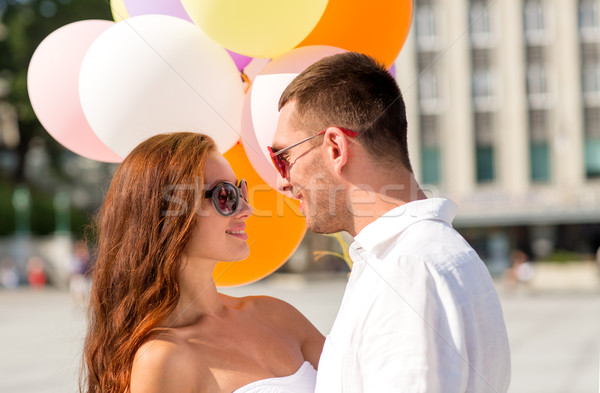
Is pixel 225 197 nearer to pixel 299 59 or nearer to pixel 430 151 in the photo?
pixel 299 59

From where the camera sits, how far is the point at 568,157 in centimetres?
3144

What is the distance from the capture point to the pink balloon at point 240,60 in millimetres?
3010

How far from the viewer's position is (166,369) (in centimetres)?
208

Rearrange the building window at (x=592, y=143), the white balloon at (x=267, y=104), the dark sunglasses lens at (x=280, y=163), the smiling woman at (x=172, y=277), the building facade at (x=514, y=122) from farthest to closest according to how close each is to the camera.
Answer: the building facade at (x=514, y=122), the building window at (x=592, y=143), the white balloon at (x=267, y=104), the smiling woman at (x=172, y=277), the dark sunglasses lens at (x=280, y=163)

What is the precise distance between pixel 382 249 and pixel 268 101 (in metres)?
1.16

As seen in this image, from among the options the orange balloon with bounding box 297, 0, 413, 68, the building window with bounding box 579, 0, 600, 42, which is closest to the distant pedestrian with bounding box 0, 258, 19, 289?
the orange balloon with bounding box 297, 0, 413, 68

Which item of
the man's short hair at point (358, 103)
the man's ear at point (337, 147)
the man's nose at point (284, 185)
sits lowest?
the man's nose at point (284, 185)

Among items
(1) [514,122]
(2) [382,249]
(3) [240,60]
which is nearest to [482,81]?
(1) [514,122]

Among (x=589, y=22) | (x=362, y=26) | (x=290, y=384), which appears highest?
(x=589, y=22)

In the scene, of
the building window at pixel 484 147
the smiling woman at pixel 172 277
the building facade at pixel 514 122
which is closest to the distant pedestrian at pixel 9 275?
the building facade at pixel 514 122

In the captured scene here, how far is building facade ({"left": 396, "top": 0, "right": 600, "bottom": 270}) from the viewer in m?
31.6

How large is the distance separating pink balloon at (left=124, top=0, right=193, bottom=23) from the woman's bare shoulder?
161 cm

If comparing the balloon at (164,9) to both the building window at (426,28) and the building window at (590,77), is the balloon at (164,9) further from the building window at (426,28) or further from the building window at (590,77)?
the building window at (590,77)

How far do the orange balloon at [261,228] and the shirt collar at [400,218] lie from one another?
1.21 m
